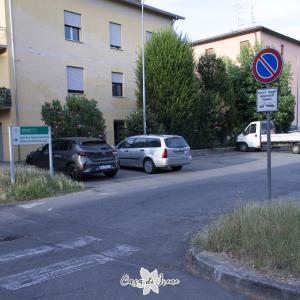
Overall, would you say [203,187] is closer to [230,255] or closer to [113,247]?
[113,247]

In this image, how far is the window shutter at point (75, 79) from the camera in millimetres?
26781

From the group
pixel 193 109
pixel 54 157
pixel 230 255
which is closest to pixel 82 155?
pixel 54 157

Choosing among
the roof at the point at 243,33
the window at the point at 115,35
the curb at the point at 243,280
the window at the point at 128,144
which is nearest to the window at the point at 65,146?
the window at the point at 128,144

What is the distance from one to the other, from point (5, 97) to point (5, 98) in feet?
0.17

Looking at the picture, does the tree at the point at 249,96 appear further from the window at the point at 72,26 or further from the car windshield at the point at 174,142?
the car windshield at the point at 174,142

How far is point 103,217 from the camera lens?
362 inches

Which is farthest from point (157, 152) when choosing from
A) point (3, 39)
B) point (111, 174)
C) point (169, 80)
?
point (3, 39)

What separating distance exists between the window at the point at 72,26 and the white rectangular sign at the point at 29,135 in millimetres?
13786

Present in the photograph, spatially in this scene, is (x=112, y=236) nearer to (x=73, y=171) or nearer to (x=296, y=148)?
(x=73, y=171)

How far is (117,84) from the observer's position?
30031 millimetres

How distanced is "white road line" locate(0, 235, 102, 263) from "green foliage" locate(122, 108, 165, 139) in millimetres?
18455

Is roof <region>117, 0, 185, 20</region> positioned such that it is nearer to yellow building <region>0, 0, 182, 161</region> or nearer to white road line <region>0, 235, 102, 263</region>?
yellow building <region>0, 0, 182, 161</region>

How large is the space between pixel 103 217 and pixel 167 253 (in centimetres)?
298

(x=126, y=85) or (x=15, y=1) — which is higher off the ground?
(x=15, y=1)
